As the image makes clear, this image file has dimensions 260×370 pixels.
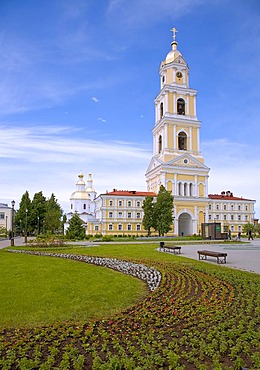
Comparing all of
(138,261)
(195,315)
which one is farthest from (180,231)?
(195,315)

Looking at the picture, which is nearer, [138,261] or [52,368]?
[52,368]

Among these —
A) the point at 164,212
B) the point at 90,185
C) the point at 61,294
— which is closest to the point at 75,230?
the point at 164,212

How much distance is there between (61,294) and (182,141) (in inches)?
2566

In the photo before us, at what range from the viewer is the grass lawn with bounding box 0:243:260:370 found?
16.7ft

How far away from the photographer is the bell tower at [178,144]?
216 ft

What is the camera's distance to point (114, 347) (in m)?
5.56

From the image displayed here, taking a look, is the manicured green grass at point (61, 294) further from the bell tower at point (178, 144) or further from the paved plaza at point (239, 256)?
the bell tower at point (178, 144)

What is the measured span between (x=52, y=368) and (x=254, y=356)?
3336 millimetres

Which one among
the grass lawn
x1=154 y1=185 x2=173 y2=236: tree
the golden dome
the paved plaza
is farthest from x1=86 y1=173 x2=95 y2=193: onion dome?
the grass lawn

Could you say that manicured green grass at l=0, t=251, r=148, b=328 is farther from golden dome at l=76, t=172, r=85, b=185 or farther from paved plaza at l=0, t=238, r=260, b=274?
golden dome at l=76, t=172, r=85, b=185

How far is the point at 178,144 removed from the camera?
7044cm

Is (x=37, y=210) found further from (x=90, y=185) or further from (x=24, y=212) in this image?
(x=90, y=185)

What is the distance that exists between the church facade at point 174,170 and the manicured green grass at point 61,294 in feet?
173

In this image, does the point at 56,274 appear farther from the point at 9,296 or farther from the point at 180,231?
the point at 180,231
